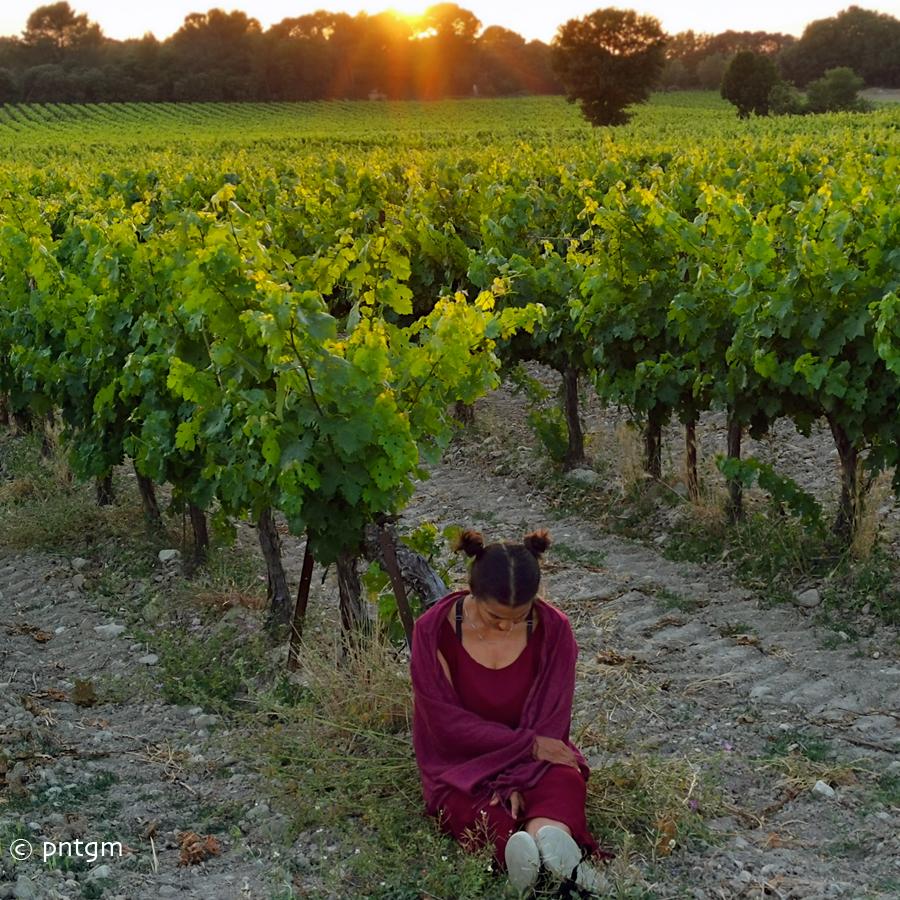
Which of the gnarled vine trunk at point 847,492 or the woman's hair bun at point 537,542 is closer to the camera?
the woman's hair bun at point 537,542

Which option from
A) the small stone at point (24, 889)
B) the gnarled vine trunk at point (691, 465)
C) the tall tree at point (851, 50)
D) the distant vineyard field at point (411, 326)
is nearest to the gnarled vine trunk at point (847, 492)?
the distant vineyard field at point (411, 326)

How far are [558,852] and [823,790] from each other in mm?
1342

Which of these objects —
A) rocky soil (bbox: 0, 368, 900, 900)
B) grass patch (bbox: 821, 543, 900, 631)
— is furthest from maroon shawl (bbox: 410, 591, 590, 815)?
grass patch (bbox: 821, 543, 900, 631)

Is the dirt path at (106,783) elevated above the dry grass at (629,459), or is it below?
below

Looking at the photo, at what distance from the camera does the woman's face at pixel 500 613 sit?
3.79 meters

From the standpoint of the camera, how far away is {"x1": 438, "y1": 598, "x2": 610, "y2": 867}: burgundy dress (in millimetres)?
3811

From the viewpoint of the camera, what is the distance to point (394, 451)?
15.4 ft

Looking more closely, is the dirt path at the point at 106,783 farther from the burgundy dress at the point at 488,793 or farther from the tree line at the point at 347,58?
the tree line at the point at 347,58

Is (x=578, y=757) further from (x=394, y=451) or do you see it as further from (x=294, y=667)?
(x=294, y=667)

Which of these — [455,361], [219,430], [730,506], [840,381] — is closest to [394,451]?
[455,361]

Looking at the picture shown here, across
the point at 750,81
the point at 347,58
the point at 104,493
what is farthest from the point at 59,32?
the point at 104,493

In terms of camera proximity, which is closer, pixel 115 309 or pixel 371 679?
pixel 371 679

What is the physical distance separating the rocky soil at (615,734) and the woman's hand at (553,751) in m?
0.43

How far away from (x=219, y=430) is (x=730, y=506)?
11.1 feet
